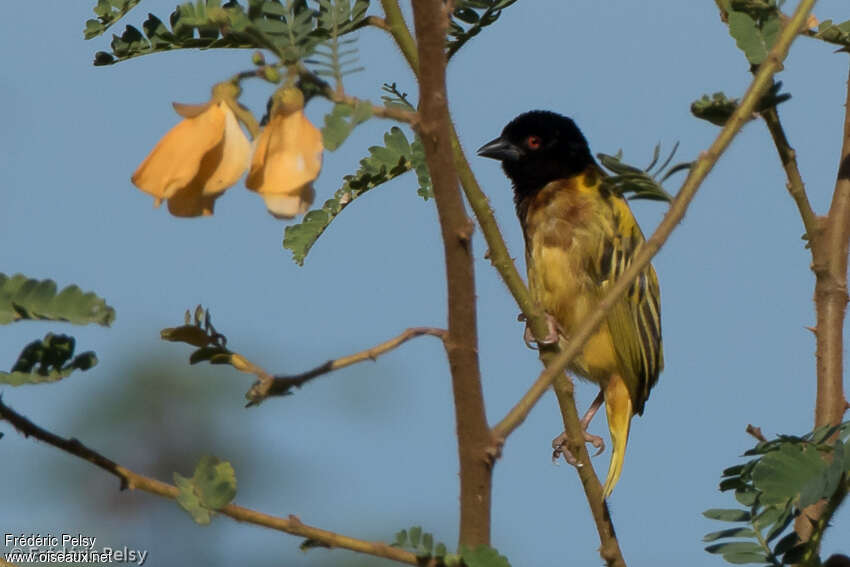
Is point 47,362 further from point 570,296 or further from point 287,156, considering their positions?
point 570,296

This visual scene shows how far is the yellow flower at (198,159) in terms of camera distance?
4.11ft

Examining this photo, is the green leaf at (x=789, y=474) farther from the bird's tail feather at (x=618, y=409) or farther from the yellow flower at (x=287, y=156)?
the bird's tail feather at (x=618, y=409)

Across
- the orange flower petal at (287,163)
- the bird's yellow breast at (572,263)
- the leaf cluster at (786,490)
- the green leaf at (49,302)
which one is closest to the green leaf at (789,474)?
the leaf cluster at (786,490)

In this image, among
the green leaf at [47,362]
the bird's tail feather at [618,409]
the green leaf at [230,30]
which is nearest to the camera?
the green leaf at [230,30]

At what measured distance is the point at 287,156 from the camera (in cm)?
125

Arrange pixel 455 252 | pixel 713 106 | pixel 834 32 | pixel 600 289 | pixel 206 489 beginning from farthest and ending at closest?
1. pixel 600 289
2. pixel 834 32
3. pixel 713 106
4. pixel 206 489
5. pixel 455 252

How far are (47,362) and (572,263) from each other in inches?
119

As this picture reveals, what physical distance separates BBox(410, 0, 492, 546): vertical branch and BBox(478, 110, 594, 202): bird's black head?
378cm

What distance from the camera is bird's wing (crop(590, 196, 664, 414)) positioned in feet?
13.9

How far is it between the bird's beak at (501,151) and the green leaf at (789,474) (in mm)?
3261

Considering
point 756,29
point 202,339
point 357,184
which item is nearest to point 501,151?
point 357,184

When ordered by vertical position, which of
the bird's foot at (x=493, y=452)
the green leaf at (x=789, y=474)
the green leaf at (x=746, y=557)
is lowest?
the bird's foot at (x=493, y=452)

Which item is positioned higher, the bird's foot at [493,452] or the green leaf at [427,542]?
the bird's foot at [493,452]

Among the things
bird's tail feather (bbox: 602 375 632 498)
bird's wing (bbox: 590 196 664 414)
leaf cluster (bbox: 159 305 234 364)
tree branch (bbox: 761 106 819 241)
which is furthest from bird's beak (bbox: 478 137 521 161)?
leaf cluster (bbox: 159 305 234 364)
